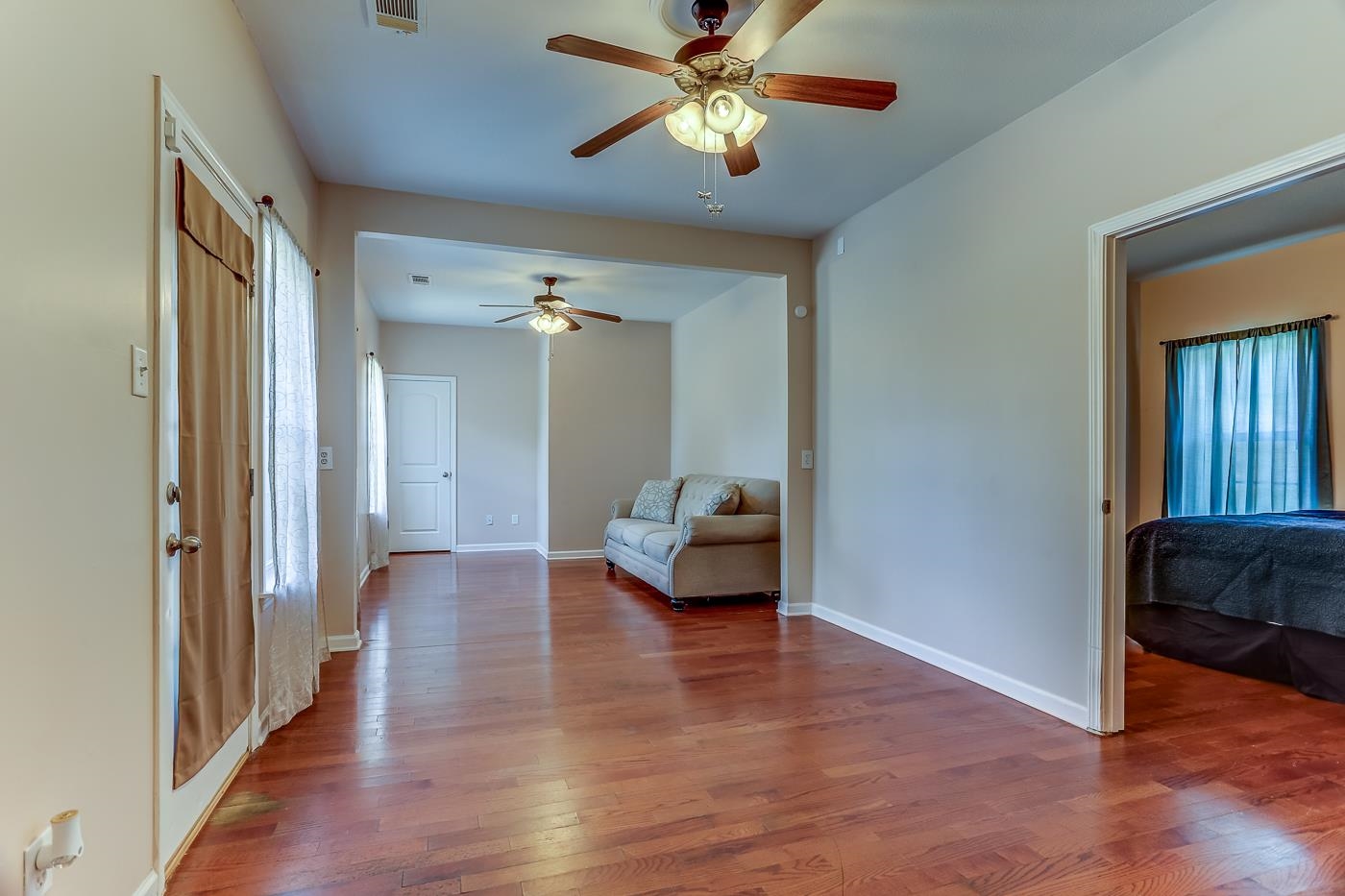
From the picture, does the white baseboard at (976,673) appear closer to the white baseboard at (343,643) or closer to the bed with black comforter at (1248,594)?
the bed with black comforter at (1248,594)

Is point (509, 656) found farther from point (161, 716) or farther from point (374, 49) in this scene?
point (374, 49)

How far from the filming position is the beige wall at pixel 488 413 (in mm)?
7773

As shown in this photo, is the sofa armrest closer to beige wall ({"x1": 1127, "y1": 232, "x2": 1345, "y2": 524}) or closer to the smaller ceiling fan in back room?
the smaller ceiling fan in back room

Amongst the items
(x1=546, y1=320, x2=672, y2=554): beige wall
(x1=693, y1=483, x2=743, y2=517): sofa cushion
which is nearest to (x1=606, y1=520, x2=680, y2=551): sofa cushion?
(x1=693, y1=483, x2=743, y2=517): sofa cushion

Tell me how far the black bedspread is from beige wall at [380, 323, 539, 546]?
6084 millimetres

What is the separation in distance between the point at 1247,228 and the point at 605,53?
15.4 ft

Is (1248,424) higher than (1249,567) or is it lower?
higher

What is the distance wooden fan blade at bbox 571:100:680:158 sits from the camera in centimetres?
241

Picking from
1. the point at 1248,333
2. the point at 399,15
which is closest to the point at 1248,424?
the point at 1248,333

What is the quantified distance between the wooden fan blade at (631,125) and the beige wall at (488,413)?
5584 millimetres

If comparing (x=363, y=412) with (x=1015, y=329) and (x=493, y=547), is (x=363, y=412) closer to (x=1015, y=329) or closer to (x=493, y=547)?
(x=493, y=547)

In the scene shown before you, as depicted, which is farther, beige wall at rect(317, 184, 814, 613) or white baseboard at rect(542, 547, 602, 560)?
white baseboard at rect(542, 547, 602, 560)

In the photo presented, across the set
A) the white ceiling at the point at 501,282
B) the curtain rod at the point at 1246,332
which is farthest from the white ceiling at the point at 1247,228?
the white ceiling at the point at 501,282

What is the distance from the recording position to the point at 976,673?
3355 mm
